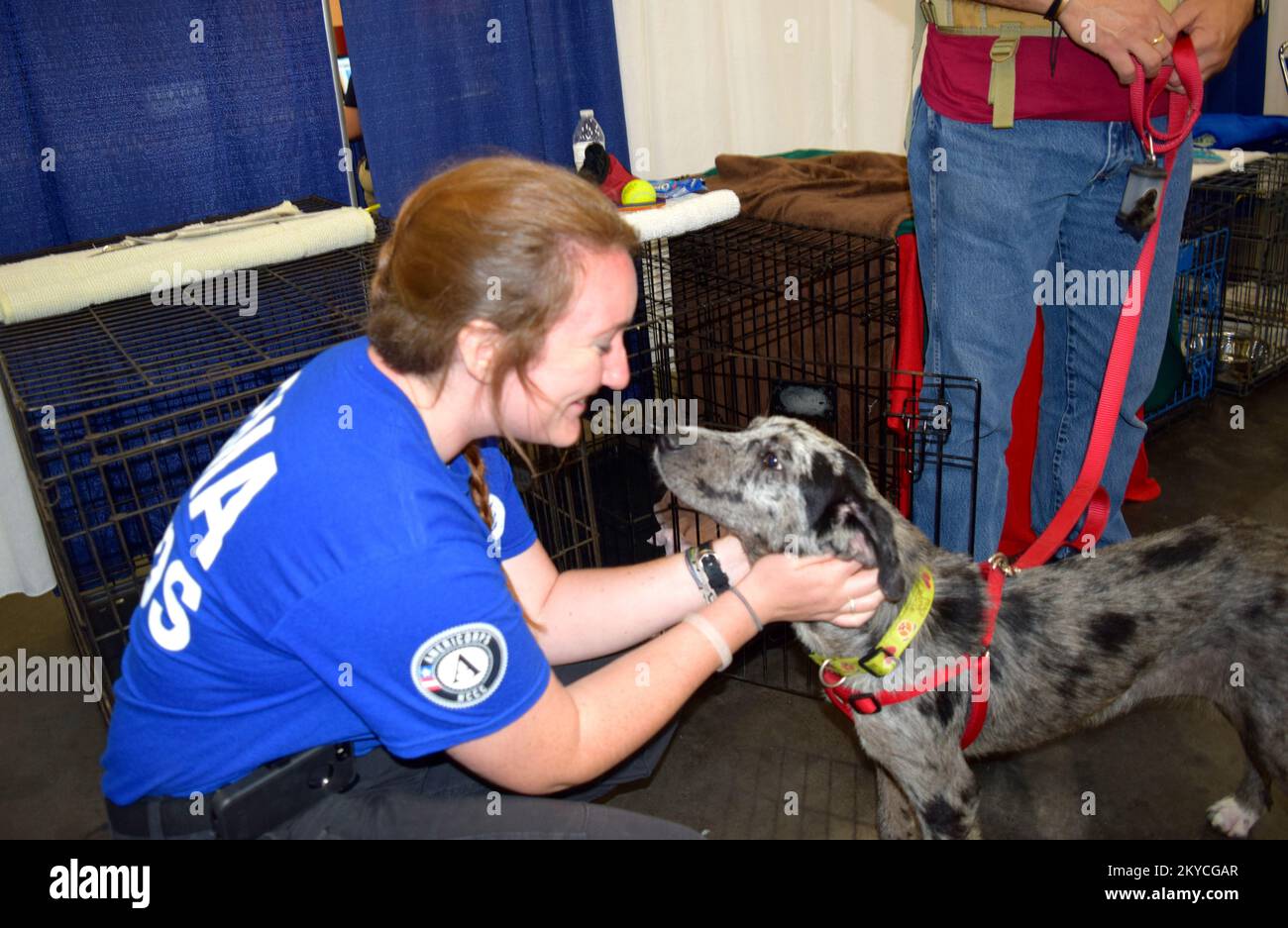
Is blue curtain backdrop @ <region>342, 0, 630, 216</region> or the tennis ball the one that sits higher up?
blue curtain backdrop @ <region>342, 0, 630, 216</region>

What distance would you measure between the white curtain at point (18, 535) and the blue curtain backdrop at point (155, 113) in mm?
693

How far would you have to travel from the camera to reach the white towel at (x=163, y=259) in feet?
7.79

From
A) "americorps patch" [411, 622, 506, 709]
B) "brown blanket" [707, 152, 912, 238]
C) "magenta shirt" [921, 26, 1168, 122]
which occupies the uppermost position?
"magenta shirt" [921, 26, 1168, 122]

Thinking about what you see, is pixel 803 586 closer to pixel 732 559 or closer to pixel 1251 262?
pixel 732 559

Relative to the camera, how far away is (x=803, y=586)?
5.42 ft

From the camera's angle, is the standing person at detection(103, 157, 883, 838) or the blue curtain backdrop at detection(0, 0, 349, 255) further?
the blue curtain backdrop at detection(0, 0, 349, 255)

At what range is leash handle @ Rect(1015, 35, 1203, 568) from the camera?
7.14ft

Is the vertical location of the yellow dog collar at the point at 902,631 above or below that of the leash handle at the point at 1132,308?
below

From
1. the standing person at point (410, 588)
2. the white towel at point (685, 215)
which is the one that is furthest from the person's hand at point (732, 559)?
the white towel at point (685, 215)

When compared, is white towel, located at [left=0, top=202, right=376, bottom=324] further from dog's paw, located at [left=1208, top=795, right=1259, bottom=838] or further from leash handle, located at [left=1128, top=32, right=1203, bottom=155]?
dog's paw, located at [left=1208, top=795, right=1259, bottom=838]

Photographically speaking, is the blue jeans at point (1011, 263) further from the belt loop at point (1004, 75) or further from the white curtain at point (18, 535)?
the white curtain at point (18, 535)

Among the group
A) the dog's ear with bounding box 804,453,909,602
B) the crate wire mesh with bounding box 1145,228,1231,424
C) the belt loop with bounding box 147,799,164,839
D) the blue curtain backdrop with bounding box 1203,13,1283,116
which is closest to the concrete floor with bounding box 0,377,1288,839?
the dog's ear with bounding box 804,453,909,602

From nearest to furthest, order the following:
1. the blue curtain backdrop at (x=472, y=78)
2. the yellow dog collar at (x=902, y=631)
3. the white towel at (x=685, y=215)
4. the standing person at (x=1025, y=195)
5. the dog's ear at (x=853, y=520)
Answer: the dog's ear at (x=853, y=520), the yellow dog collar at (x=902, y=631), the standing person at (x=1025, y=195), the white towel at (x=685, y=215), the blue curtain backdrop at (x=472, y=78)

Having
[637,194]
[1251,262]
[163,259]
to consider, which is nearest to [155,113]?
[163,259]
